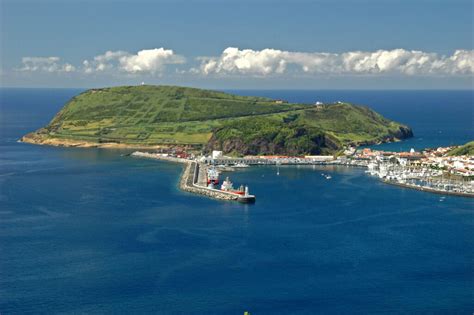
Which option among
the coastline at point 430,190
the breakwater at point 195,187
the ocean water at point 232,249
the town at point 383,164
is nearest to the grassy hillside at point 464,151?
the town at point 383,164

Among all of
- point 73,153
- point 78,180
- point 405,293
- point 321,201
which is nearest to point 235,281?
point 405,293

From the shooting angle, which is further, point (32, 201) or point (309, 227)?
point (32, 201)

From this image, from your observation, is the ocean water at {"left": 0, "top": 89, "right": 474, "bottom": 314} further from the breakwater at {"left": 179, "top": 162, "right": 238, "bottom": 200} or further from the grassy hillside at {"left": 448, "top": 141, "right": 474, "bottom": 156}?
the grassy hillside at {"left": 448, "top": 141, "right": 474, "bottom": 156}

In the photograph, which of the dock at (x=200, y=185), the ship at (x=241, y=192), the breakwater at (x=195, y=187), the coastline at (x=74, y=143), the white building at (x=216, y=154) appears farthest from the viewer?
the coastline at (x=74, y=143)

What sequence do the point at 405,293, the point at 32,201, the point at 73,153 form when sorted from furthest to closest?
1. the point at 73,153
2. the point at 32,201
3. the point at 405,293

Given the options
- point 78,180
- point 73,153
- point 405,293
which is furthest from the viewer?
point 73,153

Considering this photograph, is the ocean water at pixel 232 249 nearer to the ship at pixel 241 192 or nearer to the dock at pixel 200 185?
the ship at pixel 241 192

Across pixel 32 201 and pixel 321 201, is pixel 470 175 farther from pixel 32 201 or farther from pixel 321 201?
pixel 32 201

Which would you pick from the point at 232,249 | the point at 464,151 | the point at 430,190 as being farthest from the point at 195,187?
the point at 464,151
